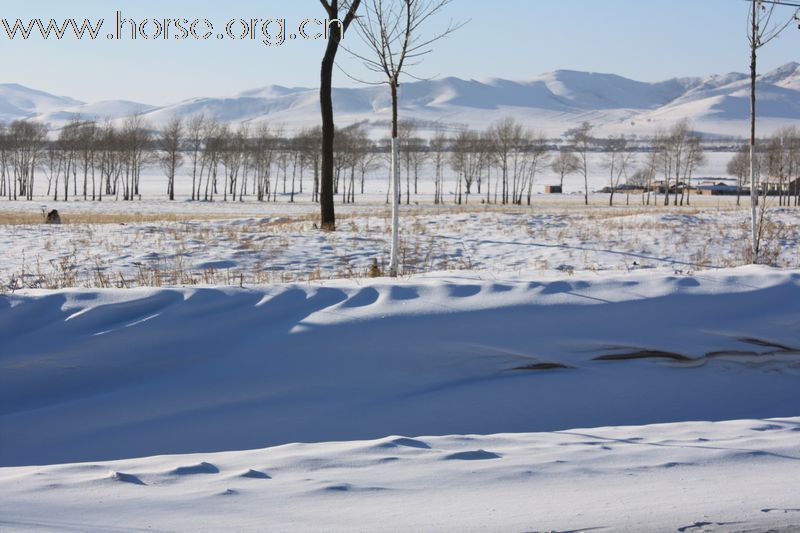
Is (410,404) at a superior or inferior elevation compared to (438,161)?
inferior

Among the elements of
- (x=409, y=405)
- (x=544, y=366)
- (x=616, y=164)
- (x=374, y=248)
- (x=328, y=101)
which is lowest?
(x=409, y=405)

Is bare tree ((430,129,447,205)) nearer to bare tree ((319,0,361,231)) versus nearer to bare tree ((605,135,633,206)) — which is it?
bare tree ((605,135,633,206))

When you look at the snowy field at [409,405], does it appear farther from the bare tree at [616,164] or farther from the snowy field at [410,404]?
the bare tree at [616,164]

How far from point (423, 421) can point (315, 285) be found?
7.39 feet

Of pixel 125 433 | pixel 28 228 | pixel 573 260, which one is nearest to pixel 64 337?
A: pixel 125 433

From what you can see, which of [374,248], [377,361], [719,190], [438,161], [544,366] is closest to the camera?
[377,361]

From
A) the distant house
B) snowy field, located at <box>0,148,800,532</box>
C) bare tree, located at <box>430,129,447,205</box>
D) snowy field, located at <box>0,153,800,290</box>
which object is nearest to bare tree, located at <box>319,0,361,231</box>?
snowy field, located at <box>0,153,800,290</box>

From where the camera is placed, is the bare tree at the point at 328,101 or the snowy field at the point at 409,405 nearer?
the snowy field at the point at 409,405

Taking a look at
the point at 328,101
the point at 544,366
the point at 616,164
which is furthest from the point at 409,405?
the point at 616,164

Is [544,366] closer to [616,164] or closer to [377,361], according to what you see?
[377,361]

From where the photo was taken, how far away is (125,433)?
19.7 ft

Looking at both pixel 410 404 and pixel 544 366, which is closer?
pixel 410 404

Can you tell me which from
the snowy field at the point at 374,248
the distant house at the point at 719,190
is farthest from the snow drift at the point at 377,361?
the distant house at the point at 719,190

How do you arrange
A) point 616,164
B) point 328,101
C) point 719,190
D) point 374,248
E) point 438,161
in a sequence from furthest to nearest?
point 616,164 < point 719,190 < point 438,161 < point 328,101 < point 374,248
